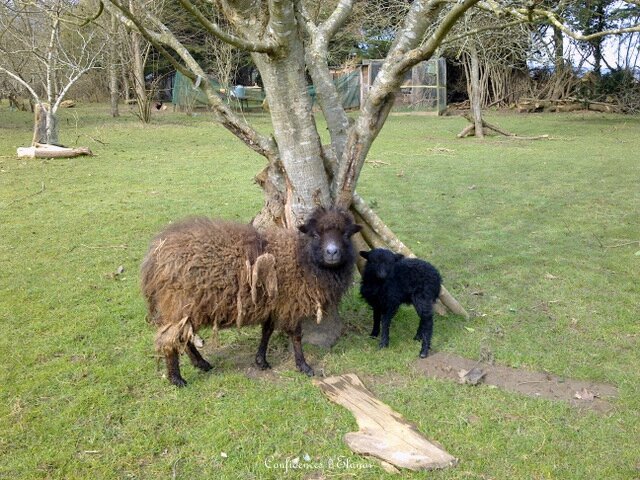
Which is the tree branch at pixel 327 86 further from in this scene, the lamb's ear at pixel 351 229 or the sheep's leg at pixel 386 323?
the sheep's leg at pixel 386 323

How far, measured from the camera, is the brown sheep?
15.5ft

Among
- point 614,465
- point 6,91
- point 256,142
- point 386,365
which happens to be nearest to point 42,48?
point 6,91

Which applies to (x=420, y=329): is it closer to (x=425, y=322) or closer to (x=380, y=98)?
(x=425, y=322)

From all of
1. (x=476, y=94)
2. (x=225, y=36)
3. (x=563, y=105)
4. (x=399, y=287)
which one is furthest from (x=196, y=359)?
(x=563, y=105)

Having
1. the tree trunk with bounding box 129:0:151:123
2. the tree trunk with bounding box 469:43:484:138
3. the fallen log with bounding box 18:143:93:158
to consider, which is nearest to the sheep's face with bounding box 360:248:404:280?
the fallen log with bounding box 18:143:93:158

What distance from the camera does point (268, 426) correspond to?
14.1 ft

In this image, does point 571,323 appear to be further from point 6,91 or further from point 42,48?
point 6,91

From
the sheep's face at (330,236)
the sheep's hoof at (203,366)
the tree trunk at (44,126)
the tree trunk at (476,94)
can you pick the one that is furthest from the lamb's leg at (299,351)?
the tree trunk at (476,94)

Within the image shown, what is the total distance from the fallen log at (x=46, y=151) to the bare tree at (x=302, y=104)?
41.6 ft

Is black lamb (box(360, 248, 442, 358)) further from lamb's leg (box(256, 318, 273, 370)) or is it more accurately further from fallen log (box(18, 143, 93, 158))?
fallen log (box(18, 143, 93, 158))

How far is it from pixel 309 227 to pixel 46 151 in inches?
577

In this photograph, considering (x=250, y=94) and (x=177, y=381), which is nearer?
(x=177, y=381)

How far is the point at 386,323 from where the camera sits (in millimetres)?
5645

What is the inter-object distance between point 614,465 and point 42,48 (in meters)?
25.8
